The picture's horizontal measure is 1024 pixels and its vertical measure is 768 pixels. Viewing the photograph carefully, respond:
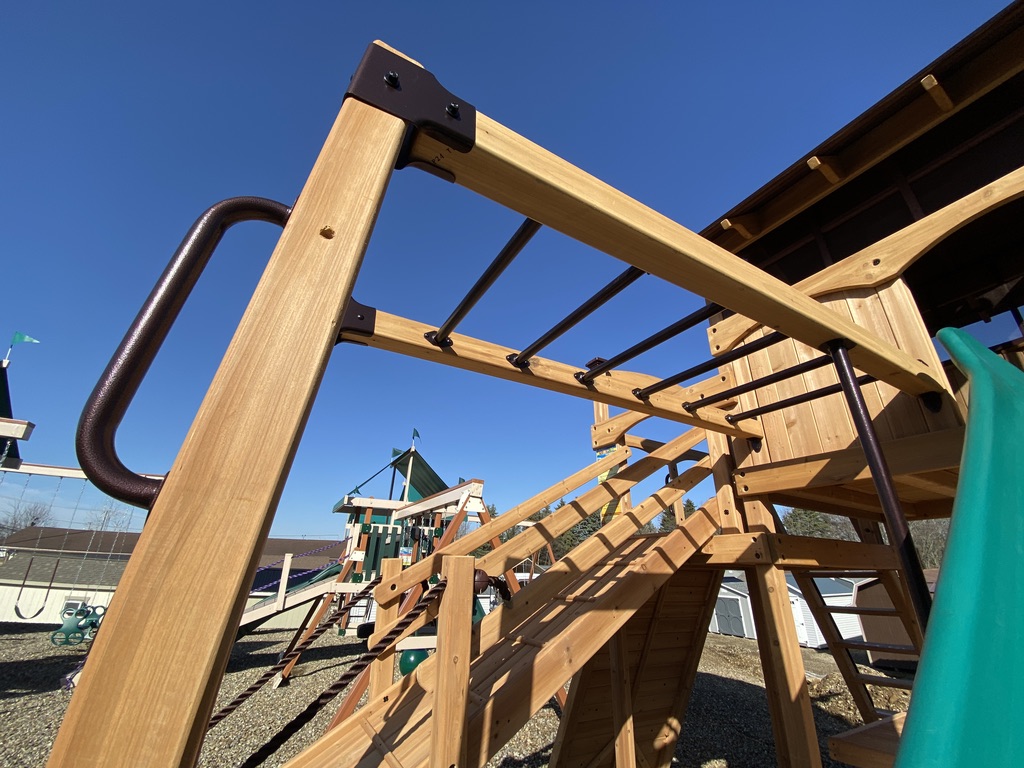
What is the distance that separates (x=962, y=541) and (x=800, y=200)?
4465 mm

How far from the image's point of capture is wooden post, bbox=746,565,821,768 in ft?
8.70

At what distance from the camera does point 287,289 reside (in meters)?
0.78

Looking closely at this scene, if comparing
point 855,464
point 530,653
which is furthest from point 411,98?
point 855,464

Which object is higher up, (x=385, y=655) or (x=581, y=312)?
(x=581, y=312)

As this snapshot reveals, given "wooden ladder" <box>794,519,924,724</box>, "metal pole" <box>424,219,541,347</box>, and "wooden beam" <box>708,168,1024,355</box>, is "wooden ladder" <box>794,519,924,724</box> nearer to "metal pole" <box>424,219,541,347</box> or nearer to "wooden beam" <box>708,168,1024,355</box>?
"wooden beam" <box>708,168,1024,355</box>

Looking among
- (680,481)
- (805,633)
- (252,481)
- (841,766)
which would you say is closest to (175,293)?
(252,481)

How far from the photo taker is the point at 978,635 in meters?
0.76

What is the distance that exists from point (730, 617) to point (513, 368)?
69.6ft

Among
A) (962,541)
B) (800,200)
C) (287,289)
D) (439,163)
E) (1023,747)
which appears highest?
(800,200)

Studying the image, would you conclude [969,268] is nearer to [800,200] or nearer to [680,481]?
[800,200]

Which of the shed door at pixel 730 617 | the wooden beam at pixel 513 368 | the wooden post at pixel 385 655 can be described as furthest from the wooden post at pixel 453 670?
the shed door at pixel 730 617

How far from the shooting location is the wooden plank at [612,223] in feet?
3.23

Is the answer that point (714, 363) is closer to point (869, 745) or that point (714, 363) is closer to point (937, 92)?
point (869, 745)

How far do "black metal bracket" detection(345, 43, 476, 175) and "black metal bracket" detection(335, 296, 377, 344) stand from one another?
0.96 meters
